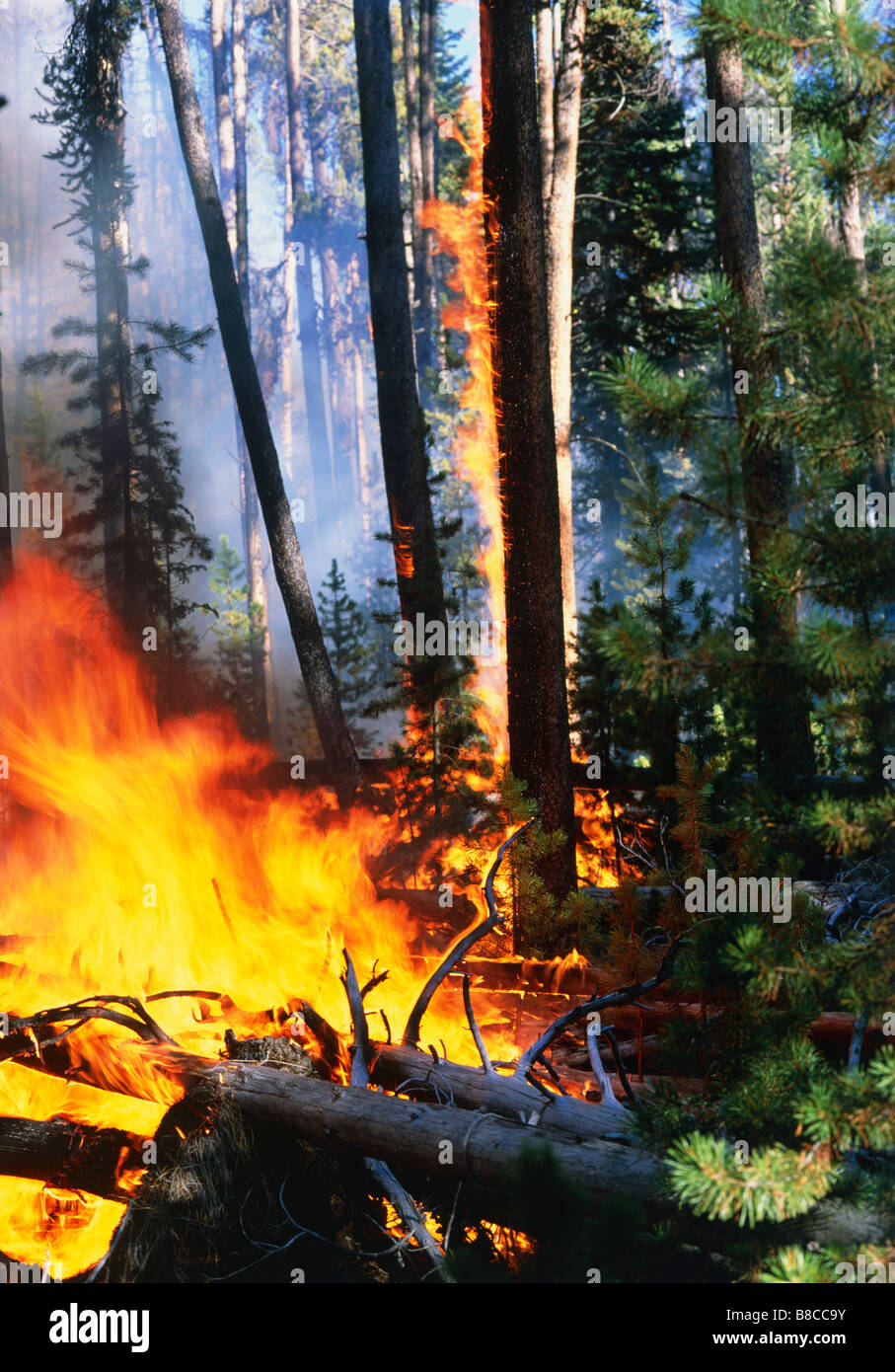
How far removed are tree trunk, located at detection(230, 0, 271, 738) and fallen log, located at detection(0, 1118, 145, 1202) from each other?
1659 cm

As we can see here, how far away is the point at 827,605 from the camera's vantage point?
369 cm

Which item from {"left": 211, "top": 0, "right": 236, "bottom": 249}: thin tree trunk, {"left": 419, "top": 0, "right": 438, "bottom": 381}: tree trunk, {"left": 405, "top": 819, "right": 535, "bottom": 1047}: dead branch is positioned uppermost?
{"left": 211, "top": 0, "right": 236, "bottom": 249}: thin tree trunk

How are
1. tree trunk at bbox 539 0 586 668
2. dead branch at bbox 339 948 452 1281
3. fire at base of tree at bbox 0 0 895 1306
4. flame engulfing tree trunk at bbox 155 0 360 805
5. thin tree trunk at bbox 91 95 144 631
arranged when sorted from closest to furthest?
fire at base of tree at bbox 0 0 895 1306
dead branch at bbox 339 948 452 1281
flame engulfing tree trunk at bbox 155 0 360 805
tree trunk at bbox 539 0 586 668
thin tree trunk at bbox 91 95 144 631

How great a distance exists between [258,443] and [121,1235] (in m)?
9.42

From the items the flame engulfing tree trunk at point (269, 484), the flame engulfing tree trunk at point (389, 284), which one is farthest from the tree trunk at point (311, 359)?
the flame engulfing tree trunk at point (389, 284)

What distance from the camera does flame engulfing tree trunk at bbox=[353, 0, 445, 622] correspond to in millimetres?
11320

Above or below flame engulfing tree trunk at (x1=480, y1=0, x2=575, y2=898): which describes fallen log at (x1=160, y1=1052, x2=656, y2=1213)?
below

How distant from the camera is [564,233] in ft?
48.7

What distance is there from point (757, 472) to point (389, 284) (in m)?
5.92

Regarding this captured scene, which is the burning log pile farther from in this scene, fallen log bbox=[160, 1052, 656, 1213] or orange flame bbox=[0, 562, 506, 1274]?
orange flame bbox=[0, 562, 506, 1274]

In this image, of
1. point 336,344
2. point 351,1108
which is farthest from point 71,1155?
point 336,344

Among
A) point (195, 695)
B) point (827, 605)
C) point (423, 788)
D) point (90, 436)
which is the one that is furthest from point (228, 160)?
point (827, 605)

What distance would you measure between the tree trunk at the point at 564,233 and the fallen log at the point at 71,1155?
33.0 ft

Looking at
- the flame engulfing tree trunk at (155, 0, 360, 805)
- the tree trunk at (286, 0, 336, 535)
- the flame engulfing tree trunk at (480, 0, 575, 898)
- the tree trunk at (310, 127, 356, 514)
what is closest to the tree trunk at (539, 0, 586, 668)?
the flame engulfing tree trunk at (155, 0, 360, 805)
